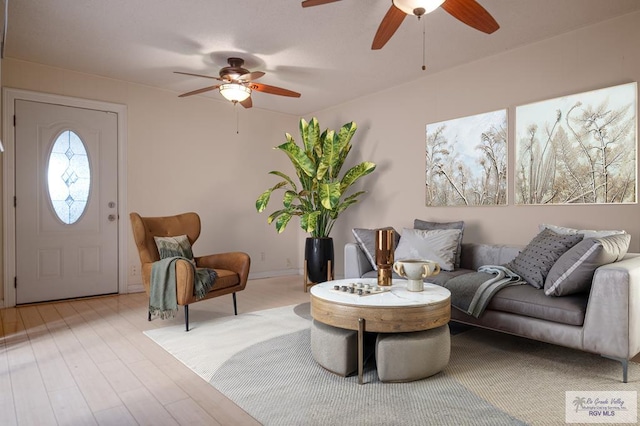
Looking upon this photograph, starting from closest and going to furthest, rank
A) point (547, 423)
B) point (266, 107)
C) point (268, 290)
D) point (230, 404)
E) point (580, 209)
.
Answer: point (547, 423) → point (230, 404) → point (580, 209) → point (268, 290) → point (266, 107)

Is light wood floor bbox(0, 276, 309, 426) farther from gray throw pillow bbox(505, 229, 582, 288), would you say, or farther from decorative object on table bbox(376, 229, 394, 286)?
gray throw pillow bbox(505, 229, 582, 288)

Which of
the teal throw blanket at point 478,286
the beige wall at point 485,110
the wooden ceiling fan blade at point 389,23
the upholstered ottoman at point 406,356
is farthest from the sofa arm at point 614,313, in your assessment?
the wooden ceiling fan blade at point 389,23

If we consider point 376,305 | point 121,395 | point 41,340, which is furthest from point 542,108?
point 41,340

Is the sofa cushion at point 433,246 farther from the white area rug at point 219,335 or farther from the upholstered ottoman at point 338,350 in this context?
the upholstered ottoman at point 338,350

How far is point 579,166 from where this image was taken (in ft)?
10.9

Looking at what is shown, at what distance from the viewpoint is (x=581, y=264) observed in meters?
2.41

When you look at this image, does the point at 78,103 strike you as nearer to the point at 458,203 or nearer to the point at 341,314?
the point at 341,314

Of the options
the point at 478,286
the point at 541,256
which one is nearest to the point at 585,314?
the point at 541,256

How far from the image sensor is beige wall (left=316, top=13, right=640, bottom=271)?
3.17m

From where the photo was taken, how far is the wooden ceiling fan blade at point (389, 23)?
2369mm

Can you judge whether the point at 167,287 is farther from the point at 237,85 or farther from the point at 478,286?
the point at 478,286

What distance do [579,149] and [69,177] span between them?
204 inches

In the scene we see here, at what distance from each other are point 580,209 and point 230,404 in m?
3.16

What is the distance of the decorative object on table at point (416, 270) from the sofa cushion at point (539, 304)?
2.00ft
